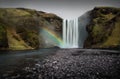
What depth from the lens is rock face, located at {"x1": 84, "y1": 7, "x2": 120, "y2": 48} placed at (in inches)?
1819

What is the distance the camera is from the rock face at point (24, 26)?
50656 millimetres

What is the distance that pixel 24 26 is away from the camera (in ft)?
182

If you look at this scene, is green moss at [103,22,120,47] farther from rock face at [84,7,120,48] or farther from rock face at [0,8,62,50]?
rock face at [0,8,62,50]

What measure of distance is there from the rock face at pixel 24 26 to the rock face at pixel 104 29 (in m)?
12.3

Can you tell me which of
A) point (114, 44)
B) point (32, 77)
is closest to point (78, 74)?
point (32, 77)

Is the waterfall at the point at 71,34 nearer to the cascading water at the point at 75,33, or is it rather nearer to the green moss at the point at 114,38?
the cascading water at the point at 75,33

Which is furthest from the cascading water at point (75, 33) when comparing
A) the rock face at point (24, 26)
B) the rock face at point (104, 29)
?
the rock face at point (24, 26)

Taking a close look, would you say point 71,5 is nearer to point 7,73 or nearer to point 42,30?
point 7,73

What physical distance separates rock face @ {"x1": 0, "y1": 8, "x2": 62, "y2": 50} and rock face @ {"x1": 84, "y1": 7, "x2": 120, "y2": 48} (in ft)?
40.4

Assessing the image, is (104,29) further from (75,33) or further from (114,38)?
(75,33)

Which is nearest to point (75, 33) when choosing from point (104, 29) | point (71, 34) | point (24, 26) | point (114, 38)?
point (71, 34)

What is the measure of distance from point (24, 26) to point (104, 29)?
2126 cm

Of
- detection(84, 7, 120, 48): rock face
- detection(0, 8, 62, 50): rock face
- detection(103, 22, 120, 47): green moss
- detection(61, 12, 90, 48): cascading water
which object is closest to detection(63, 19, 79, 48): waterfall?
detection(61, 12, 90, 48): cascading water

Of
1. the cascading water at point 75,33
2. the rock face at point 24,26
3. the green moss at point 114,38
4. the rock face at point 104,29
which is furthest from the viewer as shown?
the cascading water at point 75,33
